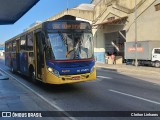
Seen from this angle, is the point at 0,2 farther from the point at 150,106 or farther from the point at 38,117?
the point at 150,106

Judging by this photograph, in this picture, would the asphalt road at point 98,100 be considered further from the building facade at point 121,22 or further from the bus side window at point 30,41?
the building facade at point 121,22

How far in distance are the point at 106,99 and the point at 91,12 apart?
46748 mm

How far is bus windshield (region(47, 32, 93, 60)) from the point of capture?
13289 mm

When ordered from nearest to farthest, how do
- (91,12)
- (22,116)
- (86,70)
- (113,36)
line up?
(22,116) < (86,70) < (113,36) < (91,12)

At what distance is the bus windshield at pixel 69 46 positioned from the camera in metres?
13.3

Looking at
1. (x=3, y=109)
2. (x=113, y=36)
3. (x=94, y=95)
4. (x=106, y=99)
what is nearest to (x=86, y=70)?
(x=94, y=95)

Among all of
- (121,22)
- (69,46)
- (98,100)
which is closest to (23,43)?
(69,46)

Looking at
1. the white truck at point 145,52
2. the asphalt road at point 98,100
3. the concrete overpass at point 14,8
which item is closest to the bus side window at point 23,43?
the asphalt road at point 98,100

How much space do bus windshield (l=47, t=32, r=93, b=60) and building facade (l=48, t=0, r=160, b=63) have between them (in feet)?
77.3

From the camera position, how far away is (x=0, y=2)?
33.2 ft

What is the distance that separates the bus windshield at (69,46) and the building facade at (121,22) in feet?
77.3

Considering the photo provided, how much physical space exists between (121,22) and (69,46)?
31.7 m

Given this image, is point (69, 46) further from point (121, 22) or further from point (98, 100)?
point (121, 22)

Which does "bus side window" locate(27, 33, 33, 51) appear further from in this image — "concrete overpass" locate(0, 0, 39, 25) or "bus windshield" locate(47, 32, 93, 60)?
"concrete overpass" locate(0, 0, 39, 25)
